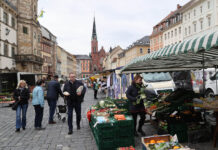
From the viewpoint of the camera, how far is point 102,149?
4934 mm

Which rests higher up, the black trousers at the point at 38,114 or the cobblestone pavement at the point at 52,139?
the black trousers at the point at 38,114

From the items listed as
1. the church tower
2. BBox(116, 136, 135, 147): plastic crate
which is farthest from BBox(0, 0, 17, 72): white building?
the church tower

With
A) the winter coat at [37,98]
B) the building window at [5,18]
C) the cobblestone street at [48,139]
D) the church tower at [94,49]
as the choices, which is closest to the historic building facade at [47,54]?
the building window at [5,18]

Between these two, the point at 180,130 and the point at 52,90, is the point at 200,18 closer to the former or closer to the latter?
the point at 52,90

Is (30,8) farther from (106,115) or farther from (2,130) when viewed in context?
(106,115)

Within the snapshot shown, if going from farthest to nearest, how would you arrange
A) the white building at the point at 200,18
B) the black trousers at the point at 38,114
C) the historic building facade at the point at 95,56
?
the historic building facade at the point at 95,56, the white building at the point at 200,18, the black trousers at the point at 38,114

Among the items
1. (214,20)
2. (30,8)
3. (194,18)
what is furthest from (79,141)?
(194,18)

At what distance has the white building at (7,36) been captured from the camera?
28.4 m

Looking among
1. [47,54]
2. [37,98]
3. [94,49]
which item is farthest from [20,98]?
[94,49]

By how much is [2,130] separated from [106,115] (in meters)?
4.48

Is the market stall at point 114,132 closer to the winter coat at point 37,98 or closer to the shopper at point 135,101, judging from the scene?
the shopper at point 135,101

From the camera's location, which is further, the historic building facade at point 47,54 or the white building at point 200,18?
the historic building facade at point 47,54

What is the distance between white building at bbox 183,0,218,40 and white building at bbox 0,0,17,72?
3284 cm

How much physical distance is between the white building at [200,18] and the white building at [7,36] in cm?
3284
